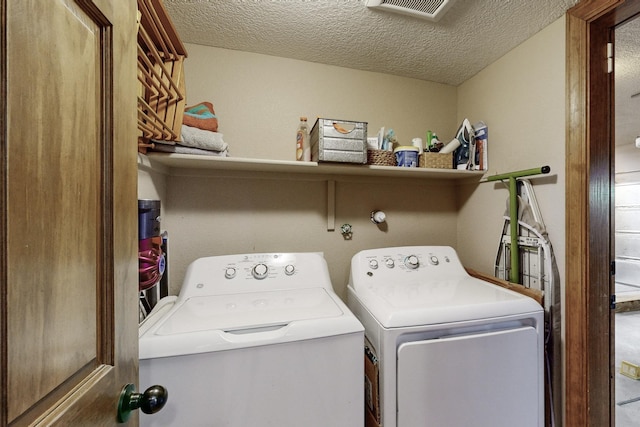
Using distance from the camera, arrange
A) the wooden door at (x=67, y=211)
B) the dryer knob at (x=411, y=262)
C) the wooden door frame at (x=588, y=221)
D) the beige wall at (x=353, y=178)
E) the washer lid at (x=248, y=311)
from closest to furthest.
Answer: the wooden door at (x=67, y=211)
the washer lid at (x=248, y=311)
the wooden door frame at (x=588, y=221)
the beige wall at (x=353, y=178)
the dryer knob at (x=411, y=262)

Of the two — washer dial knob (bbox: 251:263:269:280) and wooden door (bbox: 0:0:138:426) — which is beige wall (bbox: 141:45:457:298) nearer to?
washer dial knob (bbox: 251:263:269:280)

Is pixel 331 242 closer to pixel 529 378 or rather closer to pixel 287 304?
pixel 287 304

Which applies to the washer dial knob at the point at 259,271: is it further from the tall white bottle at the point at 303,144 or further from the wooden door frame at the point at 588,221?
the wooden door frame at the point at 588,221

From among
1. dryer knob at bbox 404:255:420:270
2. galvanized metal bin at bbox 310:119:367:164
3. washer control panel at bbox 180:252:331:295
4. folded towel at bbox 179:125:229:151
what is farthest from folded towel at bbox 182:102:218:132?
dryer knob at bbox 404:255:420:270

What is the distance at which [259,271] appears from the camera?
1.28 meters

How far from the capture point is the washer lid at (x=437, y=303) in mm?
975

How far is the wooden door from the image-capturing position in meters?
0.32

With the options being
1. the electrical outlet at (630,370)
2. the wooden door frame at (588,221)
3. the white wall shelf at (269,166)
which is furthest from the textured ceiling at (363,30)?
the electrical outlet at (630,370)

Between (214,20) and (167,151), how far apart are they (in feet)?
2.35

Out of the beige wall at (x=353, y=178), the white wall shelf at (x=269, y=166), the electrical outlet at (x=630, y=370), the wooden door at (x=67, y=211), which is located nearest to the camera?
the wooden door at (x=67, y=211)

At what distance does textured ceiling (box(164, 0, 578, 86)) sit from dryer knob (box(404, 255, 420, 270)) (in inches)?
47.6

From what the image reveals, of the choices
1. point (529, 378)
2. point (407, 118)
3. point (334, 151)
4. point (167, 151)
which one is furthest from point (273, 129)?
point (529, 378)

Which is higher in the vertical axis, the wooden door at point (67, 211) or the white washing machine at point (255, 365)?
the wooden door at point (67, 211)

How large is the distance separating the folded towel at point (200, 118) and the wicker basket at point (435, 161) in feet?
3.94
